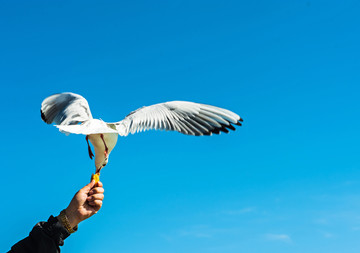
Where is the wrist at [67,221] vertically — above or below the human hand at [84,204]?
below

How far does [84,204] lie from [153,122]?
0.88 m

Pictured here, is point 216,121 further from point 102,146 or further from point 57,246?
point 57,246

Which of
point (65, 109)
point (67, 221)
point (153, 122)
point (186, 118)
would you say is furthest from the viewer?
point (65, 109)

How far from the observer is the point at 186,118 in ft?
11.2

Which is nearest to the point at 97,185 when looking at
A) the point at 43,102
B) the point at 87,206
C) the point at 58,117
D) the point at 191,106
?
the point at 87,206

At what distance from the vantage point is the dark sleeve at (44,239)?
2533 mm

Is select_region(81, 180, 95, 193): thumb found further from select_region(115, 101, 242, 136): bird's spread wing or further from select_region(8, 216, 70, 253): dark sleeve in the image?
select_region(115, 101, 242, 136): bird's spread wing

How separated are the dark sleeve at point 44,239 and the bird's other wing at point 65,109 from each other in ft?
3.21

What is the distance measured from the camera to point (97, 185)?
277 cm

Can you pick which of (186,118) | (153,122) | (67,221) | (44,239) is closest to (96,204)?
(67,221)

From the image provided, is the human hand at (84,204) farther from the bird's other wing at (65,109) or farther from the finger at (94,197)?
the bird's other wing at (65,109)

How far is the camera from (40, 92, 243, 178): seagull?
113 inches

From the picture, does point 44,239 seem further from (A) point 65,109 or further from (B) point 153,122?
(A) point 65,109

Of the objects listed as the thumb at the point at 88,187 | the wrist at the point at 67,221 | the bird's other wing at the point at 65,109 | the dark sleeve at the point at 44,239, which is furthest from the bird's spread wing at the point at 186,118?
the dark sleeve at the point at 44,239
